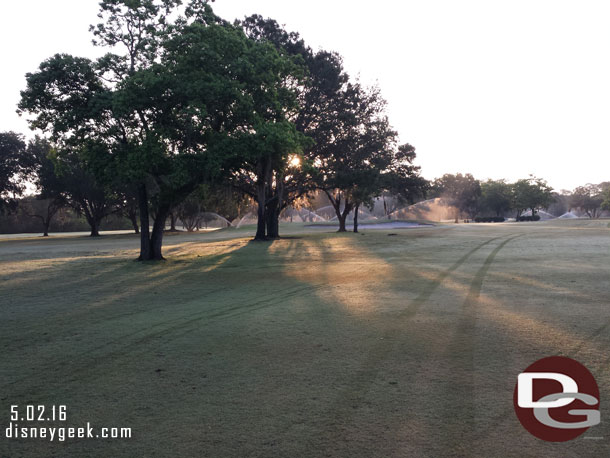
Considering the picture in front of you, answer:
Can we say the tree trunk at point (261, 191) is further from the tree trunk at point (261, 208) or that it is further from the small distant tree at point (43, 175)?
the small distant tree at point (43, 175)

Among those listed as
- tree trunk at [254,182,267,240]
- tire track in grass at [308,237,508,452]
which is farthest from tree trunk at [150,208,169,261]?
tire track in grass at [308,237,508,452]

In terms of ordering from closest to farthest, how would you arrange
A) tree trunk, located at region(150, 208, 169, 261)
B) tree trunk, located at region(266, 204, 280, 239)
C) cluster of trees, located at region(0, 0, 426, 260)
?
cluster of trees, located at region(0, 0, 426, 260)
tree trunk, located at region(150, 208, 169, 261)
tree trunk, located at region(266, 204, 280, 239)

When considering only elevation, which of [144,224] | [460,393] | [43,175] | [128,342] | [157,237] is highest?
[43,175]

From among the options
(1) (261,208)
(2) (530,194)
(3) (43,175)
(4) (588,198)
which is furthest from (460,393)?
(4) (588,198)

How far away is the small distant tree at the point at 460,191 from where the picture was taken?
12175 centimetres

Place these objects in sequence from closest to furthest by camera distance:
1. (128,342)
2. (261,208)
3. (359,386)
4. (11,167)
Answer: (359,386) < (128,342) < (261,208) < (11,167)

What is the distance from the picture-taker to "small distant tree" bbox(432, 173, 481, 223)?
399 feet

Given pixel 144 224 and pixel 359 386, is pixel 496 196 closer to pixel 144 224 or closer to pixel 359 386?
pixel 144 224

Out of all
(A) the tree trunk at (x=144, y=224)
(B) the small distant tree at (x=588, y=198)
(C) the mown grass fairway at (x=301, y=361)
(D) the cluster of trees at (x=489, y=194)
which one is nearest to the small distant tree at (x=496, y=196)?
(D) the cluster of trees at (x=489, y=194)

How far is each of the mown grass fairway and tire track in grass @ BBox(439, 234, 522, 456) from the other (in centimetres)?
2

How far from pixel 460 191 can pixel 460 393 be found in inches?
4912

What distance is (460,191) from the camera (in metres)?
123

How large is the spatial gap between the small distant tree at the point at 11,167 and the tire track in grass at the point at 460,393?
6236cm

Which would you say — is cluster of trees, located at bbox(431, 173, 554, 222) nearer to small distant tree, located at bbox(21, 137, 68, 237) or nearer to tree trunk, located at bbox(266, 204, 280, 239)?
tree trunk, located at bbox(266, 204, 280, 239)
